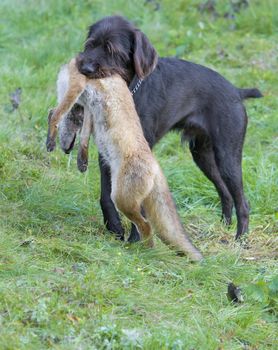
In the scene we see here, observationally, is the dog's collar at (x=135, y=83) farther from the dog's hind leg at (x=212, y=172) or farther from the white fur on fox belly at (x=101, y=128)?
the dog's hind leg at (x=212, y=172)

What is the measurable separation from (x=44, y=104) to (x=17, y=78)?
2.49 feet

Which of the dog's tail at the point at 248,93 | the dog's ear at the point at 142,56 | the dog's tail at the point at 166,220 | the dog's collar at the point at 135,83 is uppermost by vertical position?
the dog's ear at the point at 142,56

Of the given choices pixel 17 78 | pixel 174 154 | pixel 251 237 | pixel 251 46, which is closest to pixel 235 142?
pixel 251 237

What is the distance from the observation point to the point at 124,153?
5.12 metres

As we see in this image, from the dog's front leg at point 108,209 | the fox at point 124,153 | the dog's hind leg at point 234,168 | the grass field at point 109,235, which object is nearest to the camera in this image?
the grass field at point 109,235

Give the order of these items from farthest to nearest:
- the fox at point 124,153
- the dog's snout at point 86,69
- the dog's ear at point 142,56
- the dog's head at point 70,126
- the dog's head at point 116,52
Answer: the dog's ear at point 142,56 → the dog's head at point 70,126 → the dog's head at point 116,52 → the dog's snout at point 86,69 → the fox at point 124,153

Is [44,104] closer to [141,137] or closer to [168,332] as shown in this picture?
[141,137]

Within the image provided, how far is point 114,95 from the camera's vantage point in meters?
5.16

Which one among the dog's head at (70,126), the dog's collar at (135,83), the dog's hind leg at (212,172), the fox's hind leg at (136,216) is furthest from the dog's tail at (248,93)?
the fox's hind leg at (136,216)

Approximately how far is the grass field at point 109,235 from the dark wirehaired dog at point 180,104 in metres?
0.24

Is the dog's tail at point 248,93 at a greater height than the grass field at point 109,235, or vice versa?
the dog's tail at point 248,93

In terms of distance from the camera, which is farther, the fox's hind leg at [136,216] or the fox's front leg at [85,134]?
the fox's front leg at [85,134]

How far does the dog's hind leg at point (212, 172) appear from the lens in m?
6.62

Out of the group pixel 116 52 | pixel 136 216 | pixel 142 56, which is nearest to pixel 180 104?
pixel 142 56
